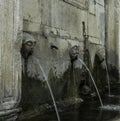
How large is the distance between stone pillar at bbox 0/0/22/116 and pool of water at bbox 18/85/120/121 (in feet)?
3.29

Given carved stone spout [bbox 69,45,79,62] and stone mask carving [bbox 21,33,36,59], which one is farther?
carved stone spout [bbox 69,45,79,62]

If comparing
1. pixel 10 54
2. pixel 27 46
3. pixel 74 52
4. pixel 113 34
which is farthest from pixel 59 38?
pixel 113 34

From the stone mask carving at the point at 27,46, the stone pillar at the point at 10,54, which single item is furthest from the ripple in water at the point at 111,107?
the stone pillar at the point at 10,54

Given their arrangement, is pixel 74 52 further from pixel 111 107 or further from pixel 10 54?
pixel 10 54

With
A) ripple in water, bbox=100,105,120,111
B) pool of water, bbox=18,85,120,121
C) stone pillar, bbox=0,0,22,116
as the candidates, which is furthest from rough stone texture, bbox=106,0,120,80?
stone pillar, bbox=0,0,22,116

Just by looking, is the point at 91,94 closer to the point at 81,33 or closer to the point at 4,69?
the point at 81,33

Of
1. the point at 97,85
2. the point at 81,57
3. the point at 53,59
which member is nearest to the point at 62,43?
the point at 53,59

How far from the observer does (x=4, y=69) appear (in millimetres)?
5215

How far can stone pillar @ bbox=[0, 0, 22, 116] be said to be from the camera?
5188mm

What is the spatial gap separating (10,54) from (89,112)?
242 centimetres

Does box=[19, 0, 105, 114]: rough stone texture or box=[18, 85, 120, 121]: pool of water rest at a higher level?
box=[19, 0, 105, 114]: rough stone texture

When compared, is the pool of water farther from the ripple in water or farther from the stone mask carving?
the stone mask carving

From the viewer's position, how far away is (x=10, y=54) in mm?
5363

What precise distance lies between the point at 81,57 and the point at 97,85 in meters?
1.21
